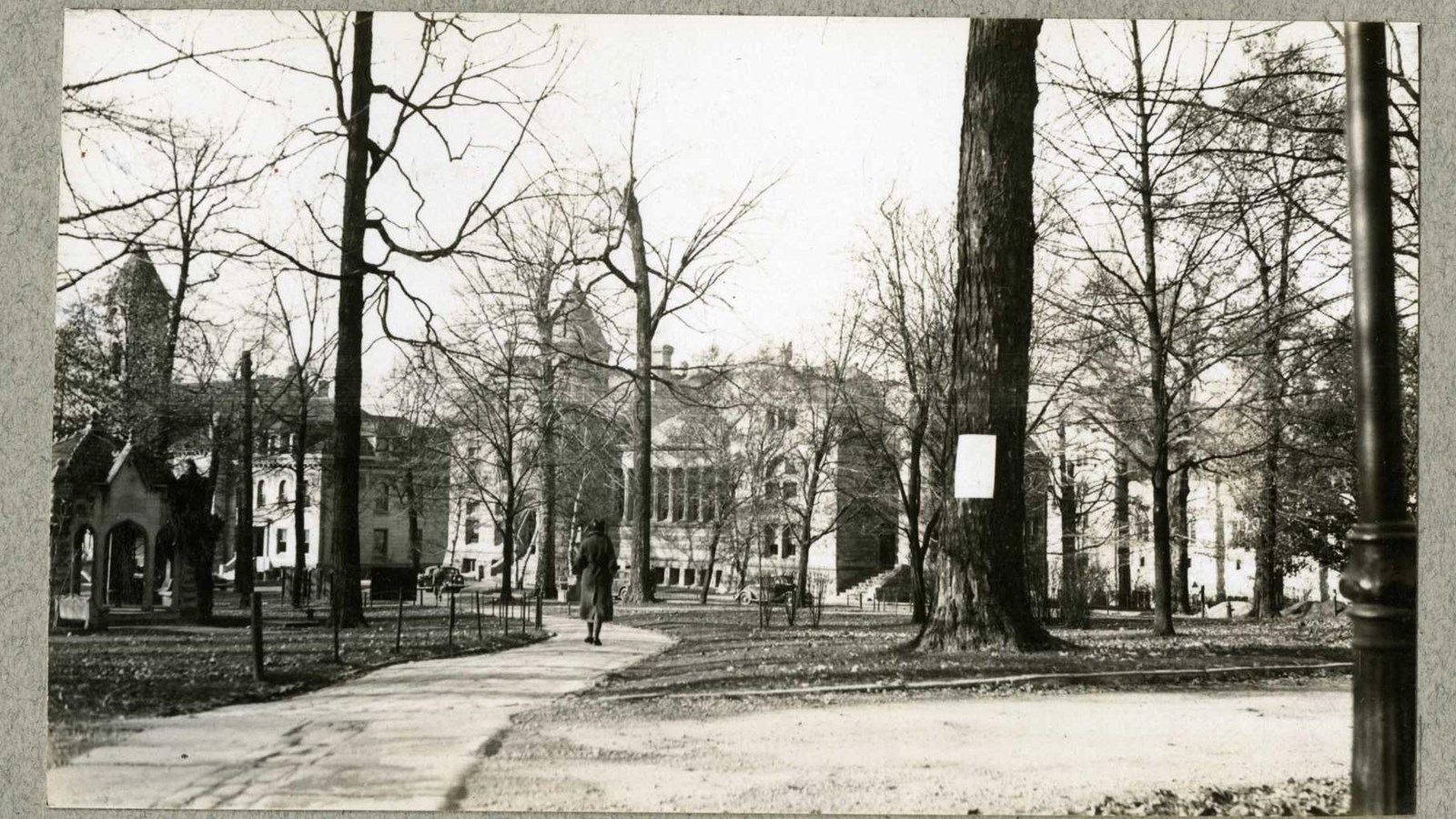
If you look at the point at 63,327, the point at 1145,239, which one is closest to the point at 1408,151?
the point at 1145,239

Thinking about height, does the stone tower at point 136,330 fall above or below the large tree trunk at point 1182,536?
above

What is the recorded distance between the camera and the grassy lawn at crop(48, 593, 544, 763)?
467 centimetres

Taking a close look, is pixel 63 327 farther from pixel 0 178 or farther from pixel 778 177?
pixel 778 177

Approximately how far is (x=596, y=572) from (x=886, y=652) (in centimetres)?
153

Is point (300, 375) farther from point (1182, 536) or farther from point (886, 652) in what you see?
point (1182, 536)

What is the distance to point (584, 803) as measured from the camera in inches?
176

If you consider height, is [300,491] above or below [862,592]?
above

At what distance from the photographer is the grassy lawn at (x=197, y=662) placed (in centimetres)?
467

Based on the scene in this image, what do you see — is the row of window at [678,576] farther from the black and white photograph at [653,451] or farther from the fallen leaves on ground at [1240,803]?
the fallen leaves on ground at [1240,803]

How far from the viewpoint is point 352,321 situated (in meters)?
4.98

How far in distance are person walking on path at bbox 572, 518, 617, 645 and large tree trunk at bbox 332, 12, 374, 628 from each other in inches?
42.2

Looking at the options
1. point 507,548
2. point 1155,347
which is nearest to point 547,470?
point 507,548

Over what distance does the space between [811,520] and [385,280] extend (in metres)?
3.44

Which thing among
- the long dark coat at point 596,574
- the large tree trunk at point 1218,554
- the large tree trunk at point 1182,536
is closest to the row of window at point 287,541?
the long dark coat at point 596,574
